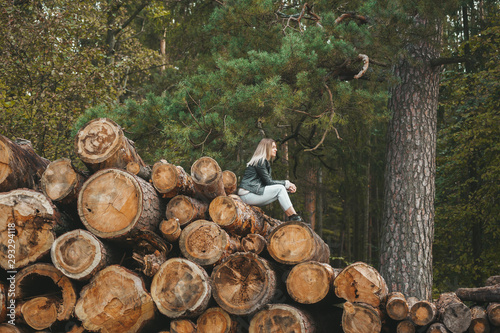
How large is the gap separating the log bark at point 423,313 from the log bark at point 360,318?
0.30m

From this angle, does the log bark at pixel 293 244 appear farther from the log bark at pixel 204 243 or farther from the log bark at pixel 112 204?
the log bark at pixel 112 204

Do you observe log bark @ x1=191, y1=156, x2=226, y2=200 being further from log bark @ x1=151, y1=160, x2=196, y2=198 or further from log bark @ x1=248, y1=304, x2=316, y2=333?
log bark @ x1=248, y1=304, x2=316, y2=333

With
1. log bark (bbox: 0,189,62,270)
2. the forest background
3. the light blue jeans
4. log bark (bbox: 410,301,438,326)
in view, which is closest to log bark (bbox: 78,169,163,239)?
log bark (bbox: 0,189,62,270)

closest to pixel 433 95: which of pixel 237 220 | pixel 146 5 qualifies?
pixel 237 220

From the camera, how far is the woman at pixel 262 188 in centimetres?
510

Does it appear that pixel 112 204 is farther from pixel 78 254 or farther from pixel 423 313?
pixel 423 313

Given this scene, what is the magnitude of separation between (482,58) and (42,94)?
417 inches

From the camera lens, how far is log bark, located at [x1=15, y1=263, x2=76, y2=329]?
133 inches

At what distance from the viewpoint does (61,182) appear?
3.50m

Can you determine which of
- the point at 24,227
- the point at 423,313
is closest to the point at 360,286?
the point at 423,313

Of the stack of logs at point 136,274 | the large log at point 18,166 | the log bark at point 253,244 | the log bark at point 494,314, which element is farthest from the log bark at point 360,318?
the large log at point 18,166

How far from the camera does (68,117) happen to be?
10.3 m

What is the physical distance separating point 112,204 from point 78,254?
44 cm

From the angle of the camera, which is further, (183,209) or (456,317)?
(183,209)
